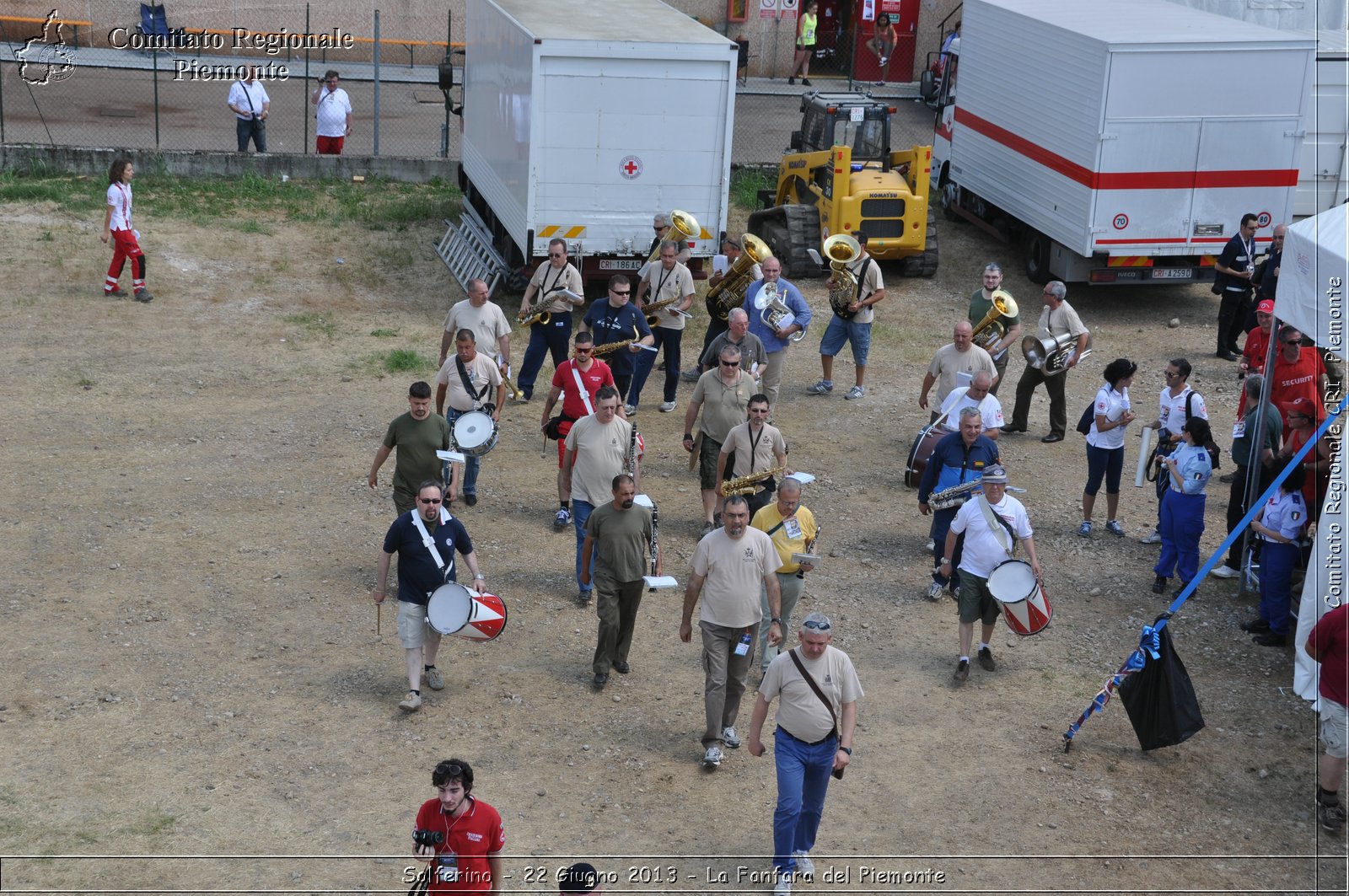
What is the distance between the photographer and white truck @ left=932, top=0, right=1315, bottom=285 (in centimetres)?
1703

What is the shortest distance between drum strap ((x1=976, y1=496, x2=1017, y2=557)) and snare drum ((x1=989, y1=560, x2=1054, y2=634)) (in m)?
0.15

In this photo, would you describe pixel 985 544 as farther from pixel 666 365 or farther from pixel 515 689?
pixel 666 365

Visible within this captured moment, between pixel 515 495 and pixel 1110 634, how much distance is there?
5138 mm

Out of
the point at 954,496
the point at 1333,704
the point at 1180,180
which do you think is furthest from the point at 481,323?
the point at 1180,180

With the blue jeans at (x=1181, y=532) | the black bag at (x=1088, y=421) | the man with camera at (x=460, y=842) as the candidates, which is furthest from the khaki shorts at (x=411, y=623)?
the black bag at (x=1088, y=421)

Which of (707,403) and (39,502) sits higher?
(707,403)

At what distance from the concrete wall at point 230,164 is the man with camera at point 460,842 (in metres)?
16.5

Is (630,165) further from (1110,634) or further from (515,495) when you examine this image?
(1110,634)

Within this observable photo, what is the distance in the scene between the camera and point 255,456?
13.4 metres

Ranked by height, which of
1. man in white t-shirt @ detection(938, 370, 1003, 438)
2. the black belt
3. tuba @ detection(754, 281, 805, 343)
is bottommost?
the black belt

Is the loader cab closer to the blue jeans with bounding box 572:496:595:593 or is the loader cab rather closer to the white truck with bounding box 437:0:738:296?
the white truck with bounding box 437:0:738:296

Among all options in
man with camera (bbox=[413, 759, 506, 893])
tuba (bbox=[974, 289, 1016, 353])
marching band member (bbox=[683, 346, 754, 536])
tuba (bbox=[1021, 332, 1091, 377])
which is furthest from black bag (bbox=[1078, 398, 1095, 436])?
man with camera (bbox=[413, 759, 506, 893])

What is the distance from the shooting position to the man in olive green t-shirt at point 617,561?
376 inches

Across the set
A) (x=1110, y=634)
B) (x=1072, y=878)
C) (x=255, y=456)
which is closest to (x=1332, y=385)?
(x=1110, y=634)
